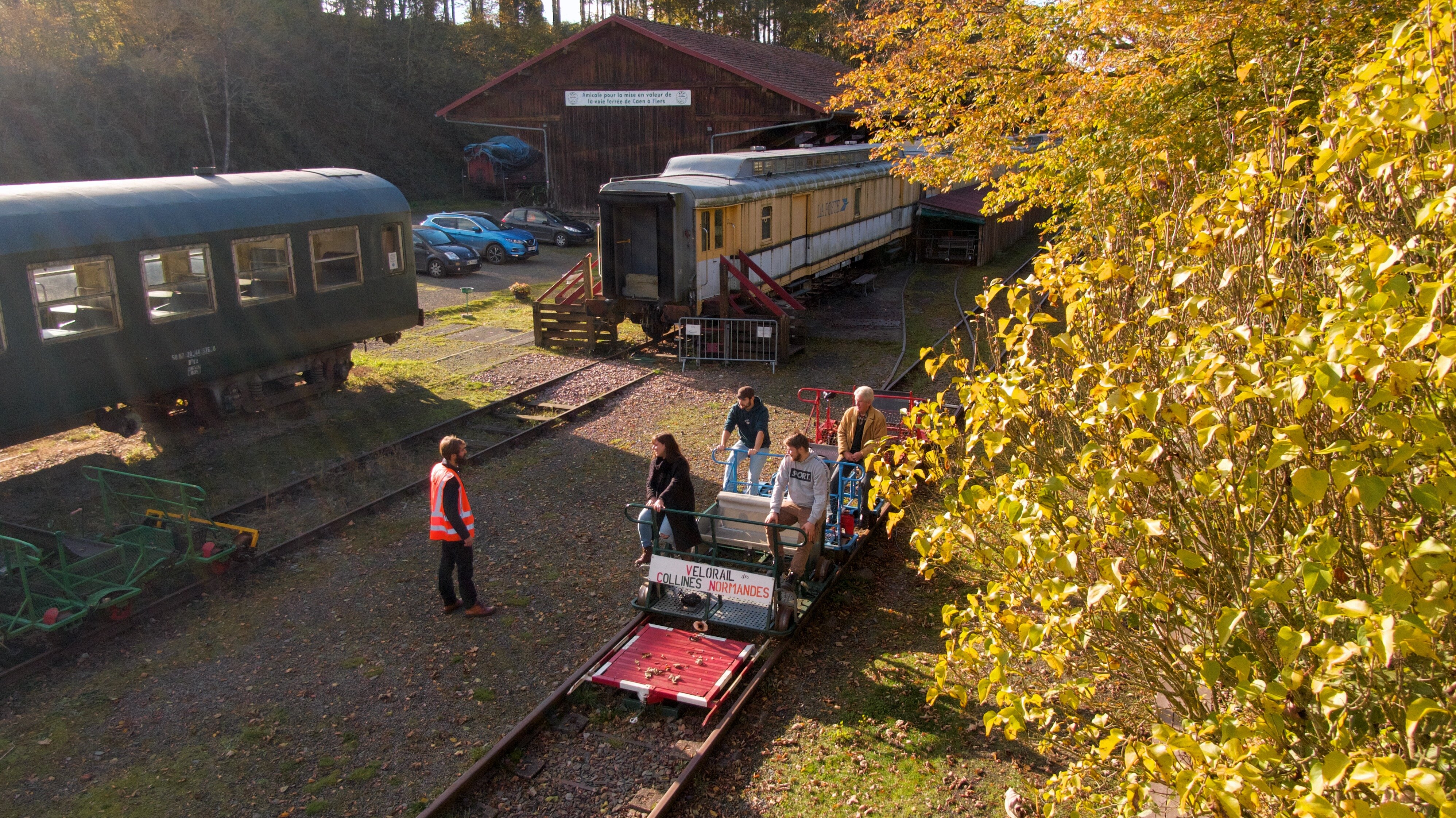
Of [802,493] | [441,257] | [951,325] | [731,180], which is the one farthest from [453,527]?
[441,257]

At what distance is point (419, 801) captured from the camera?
20.4 feet

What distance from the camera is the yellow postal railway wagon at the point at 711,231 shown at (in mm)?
17234

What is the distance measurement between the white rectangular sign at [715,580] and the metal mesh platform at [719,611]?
13 centimetres

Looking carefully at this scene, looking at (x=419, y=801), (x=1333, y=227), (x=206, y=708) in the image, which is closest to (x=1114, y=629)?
(x=1333, y=227)

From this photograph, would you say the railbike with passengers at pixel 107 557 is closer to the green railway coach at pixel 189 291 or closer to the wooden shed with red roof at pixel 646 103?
the green railway coach at pixel 189 291

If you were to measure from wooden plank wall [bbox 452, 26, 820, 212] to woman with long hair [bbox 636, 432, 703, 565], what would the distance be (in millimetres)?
22682

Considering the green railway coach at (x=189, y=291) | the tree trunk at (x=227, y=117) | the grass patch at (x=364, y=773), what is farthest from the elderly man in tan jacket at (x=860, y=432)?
the tree trunk at (x=227, y=117)

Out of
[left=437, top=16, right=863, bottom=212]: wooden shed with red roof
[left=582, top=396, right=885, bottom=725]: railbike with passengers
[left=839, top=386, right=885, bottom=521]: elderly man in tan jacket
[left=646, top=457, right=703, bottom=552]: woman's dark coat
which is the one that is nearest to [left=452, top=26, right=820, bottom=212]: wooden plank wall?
[left=437, top=16, right=863, bottom=212]: wooden shed with red roof

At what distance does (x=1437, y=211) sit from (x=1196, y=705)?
2.05 meters

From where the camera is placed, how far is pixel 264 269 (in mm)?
13109

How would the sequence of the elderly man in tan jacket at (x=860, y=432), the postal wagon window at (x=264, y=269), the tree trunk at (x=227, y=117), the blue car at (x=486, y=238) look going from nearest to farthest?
the elderly man in tan jacket at (x=860, y=432)
the postal wagon window at (x=264, y=269)
the blue car at (x=486, y=238)
the tree trunk at (x=227, y=117)

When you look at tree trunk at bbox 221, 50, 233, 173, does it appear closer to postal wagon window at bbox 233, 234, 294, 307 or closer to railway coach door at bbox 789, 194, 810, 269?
railway coach door at bbox 789, 194, 810, 269

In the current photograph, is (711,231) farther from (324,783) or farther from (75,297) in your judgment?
(324,783)

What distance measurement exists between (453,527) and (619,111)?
88.5 ft
